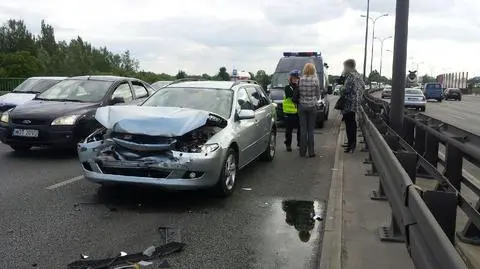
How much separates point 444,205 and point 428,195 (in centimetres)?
13

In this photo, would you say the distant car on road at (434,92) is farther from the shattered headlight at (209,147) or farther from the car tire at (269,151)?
the shattered headlight at (209,147)

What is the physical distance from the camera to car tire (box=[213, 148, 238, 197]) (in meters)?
6.90

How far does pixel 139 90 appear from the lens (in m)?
12.2

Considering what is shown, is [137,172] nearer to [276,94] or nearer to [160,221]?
[160,221]

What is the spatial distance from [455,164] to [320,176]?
3290 mm

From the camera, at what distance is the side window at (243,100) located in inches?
327

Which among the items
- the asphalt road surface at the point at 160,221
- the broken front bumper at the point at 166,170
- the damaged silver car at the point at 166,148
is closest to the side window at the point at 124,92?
the asphalt road surface at the point at 160,221

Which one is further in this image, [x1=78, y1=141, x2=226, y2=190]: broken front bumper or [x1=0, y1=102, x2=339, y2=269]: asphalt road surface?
[x1=78, y1=141, x2=226, y2=190]: broken front bumper

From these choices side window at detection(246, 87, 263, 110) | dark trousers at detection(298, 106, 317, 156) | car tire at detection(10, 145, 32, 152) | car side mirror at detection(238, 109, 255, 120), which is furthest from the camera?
dark trousers at detection(298, 106, 317, 156)

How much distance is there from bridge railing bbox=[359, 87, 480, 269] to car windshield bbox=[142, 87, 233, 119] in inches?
94.7

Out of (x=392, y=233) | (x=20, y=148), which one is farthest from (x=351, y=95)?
(x=20, y=148)

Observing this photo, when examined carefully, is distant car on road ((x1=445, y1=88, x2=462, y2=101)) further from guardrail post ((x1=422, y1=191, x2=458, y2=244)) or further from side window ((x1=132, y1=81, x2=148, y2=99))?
guardrail post ((x1=422, y1=191, x2=458, y2=244))

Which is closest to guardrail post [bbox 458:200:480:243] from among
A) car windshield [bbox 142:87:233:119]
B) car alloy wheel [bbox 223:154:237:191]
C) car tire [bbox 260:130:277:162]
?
car alloy wheel [bbox 223:154:237:191]

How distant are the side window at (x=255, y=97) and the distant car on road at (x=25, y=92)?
23.8 feet
